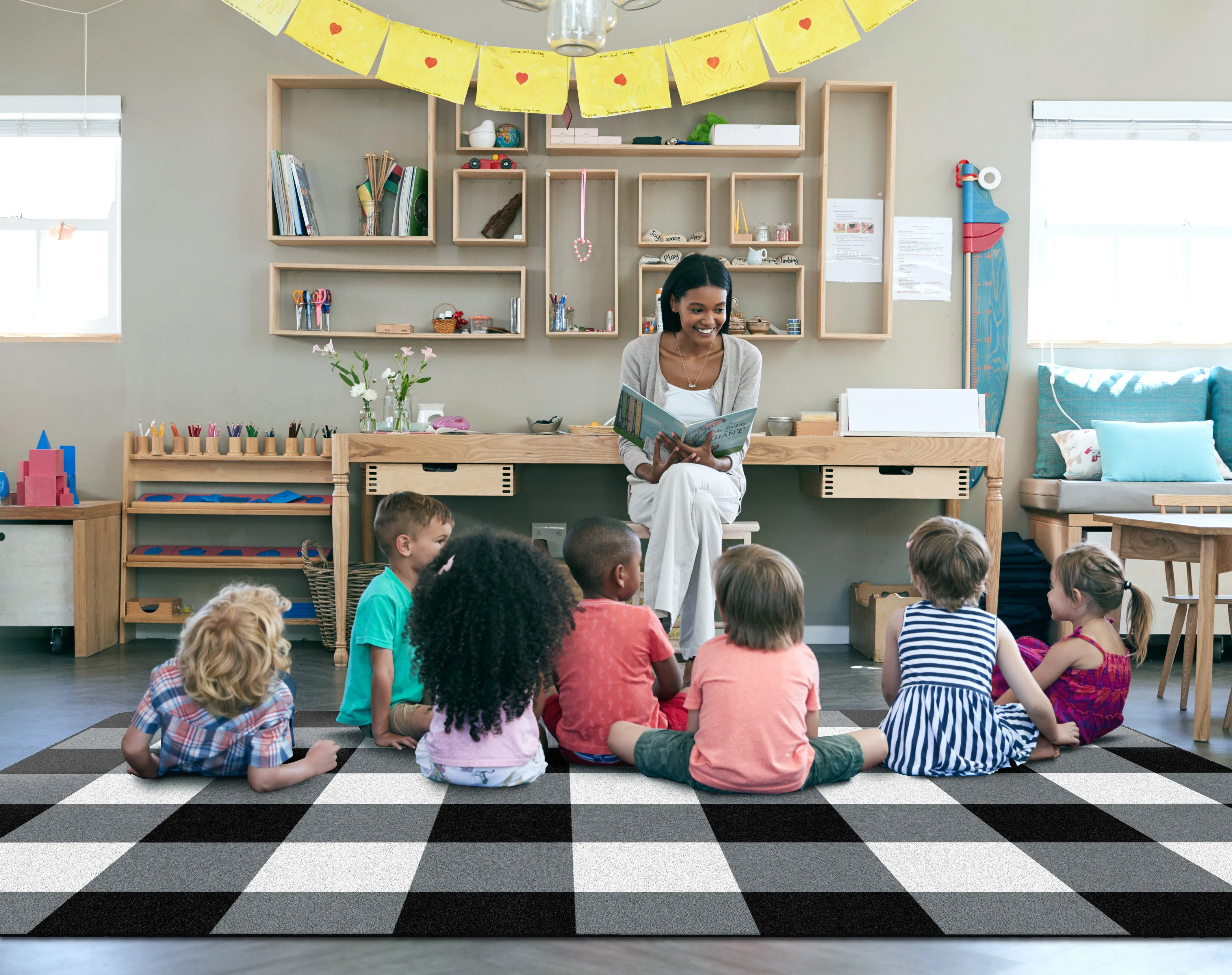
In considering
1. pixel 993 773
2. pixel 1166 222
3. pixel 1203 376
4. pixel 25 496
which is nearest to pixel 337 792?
pixel 993 773

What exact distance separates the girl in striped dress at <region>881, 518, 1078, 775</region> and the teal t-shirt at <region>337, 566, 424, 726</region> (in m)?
0.97

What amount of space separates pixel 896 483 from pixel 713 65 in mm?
1678

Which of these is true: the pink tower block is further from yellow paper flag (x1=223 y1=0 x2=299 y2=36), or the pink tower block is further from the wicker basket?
yellow paper flag (x1=223 y1=0 x2=299 y2=36)

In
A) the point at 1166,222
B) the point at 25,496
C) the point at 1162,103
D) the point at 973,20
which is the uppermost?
the point at 973,20

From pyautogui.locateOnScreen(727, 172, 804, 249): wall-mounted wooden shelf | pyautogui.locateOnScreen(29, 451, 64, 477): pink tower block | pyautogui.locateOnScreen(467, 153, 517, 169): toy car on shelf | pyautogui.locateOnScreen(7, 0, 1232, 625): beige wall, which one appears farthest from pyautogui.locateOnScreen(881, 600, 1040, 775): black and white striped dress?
pyautogui.locateOnScreen(29, 451, 64, 477): pink tower block

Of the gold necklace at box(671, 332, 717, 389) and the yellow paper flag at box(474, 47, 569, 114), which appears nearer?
the gold necklace at box(671, 332, 717, 389)

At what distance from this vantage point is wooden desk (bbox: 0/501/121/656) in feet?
10.7

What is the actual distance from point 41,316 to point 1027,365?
13.2ft

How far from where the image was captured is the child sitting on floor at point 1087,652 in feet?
6.43

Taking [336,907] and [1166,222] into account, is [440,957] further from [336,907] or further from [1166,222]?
[1166,222]

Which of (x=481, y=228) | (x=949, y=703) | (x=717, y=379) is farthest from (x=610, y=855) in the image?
(x=481, y=228)

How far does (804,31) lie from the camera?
3297mm

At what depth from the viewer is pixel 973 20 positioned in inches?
146

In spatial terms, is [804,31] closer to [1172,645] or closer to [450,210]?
[450,210]
